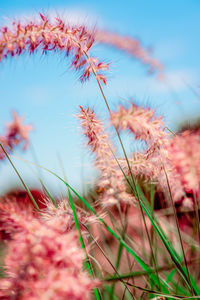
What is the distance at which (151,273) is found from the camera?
33.0 inches

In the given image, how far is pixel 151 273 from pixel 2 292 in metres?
0.50

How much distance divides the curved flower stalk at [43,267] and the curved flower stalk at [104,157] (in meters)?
0.37

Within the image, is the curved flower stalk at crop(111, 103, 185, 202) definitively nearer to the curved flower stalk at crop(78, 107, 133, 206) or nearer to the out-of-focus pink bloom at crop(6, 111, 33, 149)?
the curved flower stalk at crop(78, 107, 133, 206)

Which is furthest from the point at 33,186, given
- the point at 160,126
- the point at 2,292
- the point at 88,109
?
the point at 2,292

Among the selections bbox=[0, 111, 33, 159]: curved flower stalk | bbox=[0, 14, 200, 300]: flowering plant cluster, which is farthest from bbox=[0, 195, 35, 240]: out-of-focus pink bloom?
bbox=[0, 111, 33, 159]: curved flower stalk

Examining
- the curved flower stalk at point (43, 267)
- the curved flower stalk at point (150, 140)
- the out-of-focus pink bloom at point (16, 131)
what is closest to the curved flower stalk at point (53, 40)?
the curved flower stalk at point (150, 140)

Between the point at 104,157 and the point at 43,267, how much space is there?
1.49 feet

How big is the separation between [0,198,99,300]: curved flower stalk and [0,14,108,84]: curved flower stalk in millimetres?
407

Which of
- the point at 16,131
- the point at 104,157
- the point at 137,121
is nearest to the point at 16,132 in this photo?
the point at 16,131

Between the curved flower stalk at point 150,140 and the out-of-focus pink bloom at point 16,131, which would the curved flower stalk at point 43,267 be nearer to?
the curved flower stalk at point 150,140

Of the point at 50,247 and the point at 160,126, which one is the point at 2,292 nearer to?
the point at 50,247

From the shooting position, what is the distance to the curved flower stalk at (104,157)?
29.7 inches

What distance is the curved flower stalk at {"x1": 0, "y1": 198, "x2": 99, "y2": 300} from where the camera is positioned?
355mm

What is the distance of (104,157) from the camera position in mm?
809
